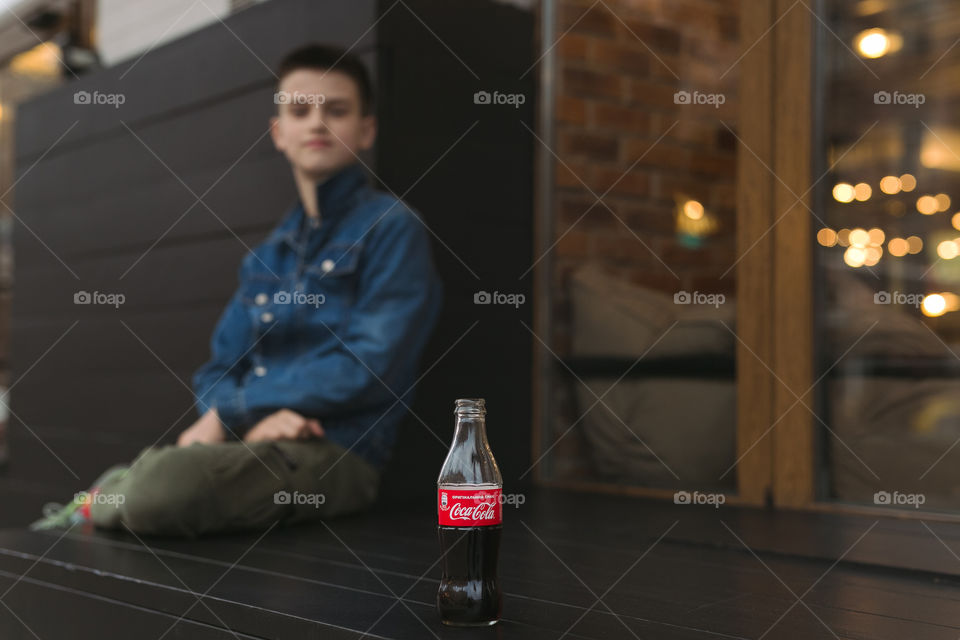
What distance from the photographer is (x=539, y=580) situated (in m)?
1.91

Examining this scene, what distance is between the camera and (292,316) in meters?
2.93

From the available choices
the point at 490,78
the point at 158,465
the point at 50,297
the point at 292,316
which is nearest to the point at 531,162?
the point at 490,78

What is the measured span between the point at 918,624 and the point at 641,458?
1.58 meters

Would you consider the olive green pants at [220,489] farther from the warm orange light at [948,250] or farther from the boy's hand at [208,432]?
the warm orange light at [948,250]
